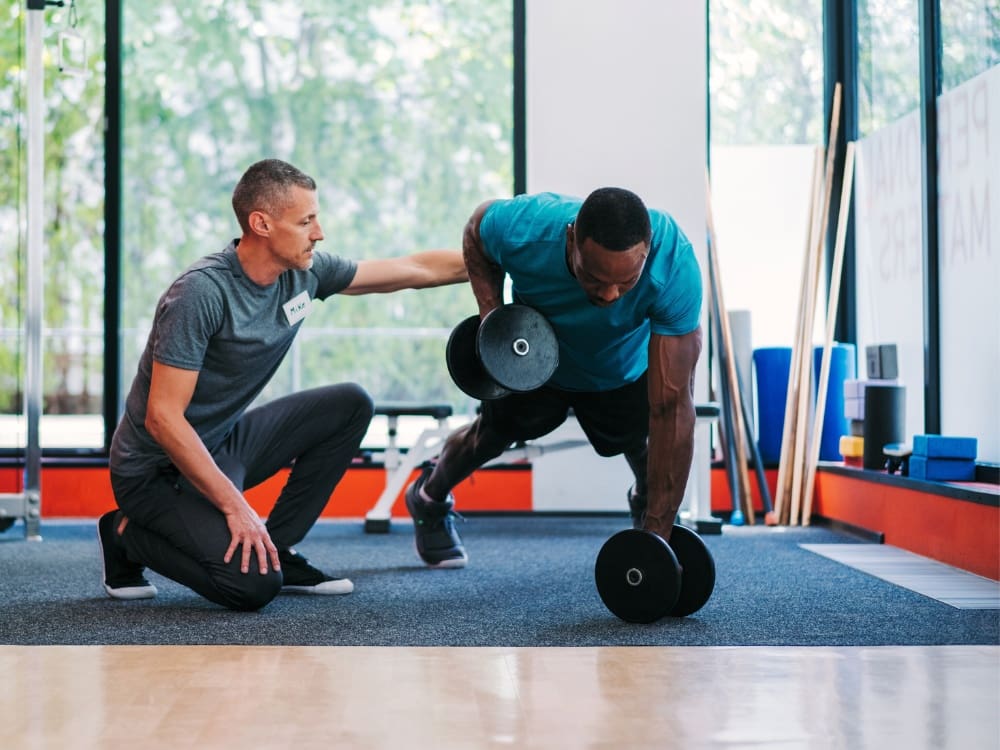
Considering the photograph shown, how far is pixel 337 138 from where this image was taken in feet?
17.3

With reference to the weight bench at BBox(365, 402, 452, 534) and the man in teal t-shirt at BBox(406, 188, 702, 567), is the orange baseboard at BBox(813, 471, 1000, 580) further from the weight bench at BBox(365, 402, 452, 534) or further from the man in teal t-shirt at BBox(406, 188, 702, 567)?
the weight bench at BBox(365, 402, 452, 534)

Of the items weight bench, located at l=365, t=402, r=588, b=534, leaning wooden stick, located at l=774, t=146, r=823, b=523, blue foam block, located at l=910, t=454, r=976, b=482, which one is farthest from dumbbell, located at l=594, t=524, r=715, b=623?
leaning wooden stick, located at l=774, t=146, r=823, b=523

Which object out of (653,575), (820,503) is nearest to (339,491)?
(820,503)

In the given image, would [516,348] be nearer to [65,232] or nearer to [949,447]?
[949,447]

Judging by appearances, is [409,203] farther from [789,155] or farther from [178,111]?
[789,155]

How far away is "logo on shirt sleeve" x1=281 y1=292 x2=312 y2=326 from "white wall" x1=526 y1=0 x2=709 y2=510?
2.31m

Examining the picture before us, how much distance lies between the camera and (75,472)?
4887 millimetres

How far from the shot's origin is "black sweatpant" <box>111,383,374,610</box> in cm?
249

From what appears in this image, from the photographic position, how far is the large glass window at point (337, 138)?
5160mm

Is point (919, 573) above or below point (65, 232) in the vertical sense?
below

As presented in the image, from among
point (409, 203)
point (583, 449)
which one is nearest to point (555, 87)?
point (409, 203)

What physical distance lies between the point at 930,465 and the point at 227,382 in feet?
7.14

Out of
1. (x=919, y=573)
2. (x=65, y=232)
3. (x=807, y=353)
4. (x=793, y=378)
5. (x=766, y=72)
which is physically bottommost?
(x=919, y=573)

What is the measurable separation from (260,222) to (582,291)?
0.71 meters
